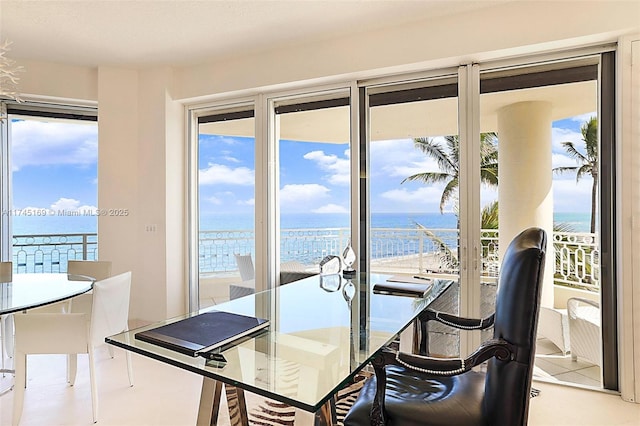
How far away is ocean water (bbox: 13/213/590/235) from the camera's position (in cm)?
286

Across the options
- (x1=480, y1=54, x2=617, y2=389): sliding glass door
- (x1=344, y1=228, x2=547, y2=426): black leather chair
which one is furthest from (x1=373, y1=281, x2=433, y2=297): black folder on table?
(x1=480, y1=54, x2=617, y2=389): sliding glass door

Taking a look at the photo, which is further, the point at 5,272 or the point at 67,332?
the point at 5,272

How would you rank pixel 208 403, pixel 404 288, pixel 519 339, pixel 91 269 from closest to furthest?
pixel 519 339 < pixel 208 403 < pixel 404 288 < pixel 91 269

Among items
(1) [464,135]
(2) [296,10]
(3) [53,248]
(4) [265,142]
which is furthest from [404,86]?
(3) [53,248]

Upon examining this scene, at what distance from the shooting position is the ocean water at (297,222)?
9.38 feet

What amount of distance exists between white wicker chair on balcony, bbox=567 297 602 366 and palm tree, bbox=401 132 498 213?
0.99 meters

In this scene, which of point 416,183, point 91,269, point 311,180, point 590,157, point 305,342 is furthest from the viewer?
point 311,180

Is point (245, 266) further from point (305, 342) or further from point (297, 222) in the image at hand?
point (305, 342)

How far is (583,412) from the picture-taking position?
234 centimetres

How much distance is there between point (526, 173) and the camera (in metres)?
2.79

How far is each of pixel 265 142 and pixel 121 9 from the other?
1.48 m

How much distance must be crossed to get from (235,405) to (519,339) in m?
1.19

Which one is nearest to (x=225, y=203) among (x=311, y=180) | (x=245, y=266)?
(x=245, y=266)

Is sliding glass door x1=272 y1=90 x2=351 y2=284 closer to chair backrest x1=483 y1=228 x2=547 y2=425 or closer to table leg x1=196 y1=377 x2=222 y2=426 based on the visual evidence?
table leg x1=196 y1=377 x2=222 y2=426
